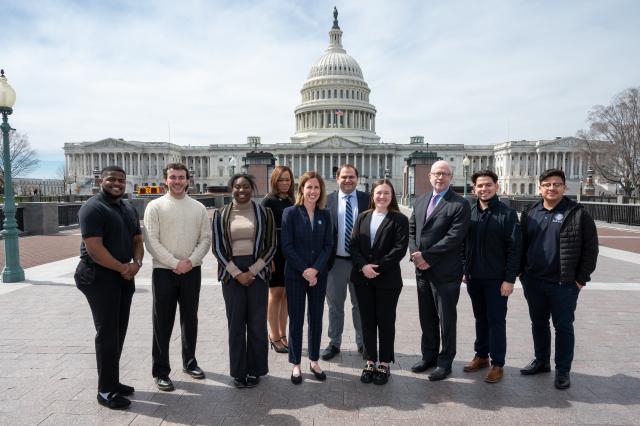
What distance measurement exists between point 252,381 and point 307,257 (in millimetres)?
1519

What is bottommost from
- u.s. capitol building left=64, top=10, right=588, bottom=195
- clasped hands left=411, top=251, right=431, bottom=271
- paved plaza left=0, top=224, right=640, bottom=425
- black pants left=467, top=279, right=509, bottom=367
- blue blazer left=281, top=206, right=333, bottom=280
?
paved plaza left=0, top=224, right=640, bottom=425

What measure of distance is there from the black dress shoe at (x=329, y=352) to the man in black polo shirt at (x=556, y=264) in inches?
91.4

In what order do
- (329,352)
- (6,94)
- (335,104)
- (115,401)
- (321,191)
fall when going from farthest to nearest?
1. (335,104)
2. (6,94)
3. (329,352)
4. (321,191)
5. (115,401)

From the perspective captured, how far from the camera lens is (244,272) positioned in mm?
4527

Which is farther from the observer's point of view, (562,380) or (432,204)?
(432,204)

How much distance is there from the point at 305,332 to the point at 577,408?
3.56 meters

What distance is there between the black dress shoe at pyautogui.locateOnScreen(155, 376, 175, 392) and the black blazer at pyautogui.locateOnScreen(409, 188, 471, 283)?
125 inches

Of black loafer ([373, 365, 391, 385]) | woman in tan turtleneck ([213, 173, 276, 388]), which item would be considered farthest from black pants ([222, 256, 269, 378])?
black loafer ([373, 365, 391, 385])

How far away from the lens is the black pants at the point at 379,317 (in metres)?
4.73

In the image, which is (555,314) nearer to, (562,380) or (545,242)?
(562,380)

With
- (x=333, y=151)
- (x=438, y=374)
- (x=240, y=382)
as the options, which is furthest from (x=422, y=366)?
(x=333, y=151)

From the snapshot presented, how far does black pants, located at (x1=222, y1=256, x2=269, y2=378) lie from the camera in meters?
4.57

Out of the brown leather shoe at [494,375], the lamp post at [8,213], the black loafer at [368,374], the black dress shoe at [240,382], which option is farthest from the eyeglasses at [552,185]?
the lamp post at [8,213]

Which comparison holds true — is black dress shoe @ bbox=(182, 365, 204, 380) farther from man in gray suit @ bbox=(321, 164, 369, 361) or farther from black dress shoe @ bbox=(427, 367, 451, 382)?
black dress shoe @ bbox=(427, 367, 451, 382)
